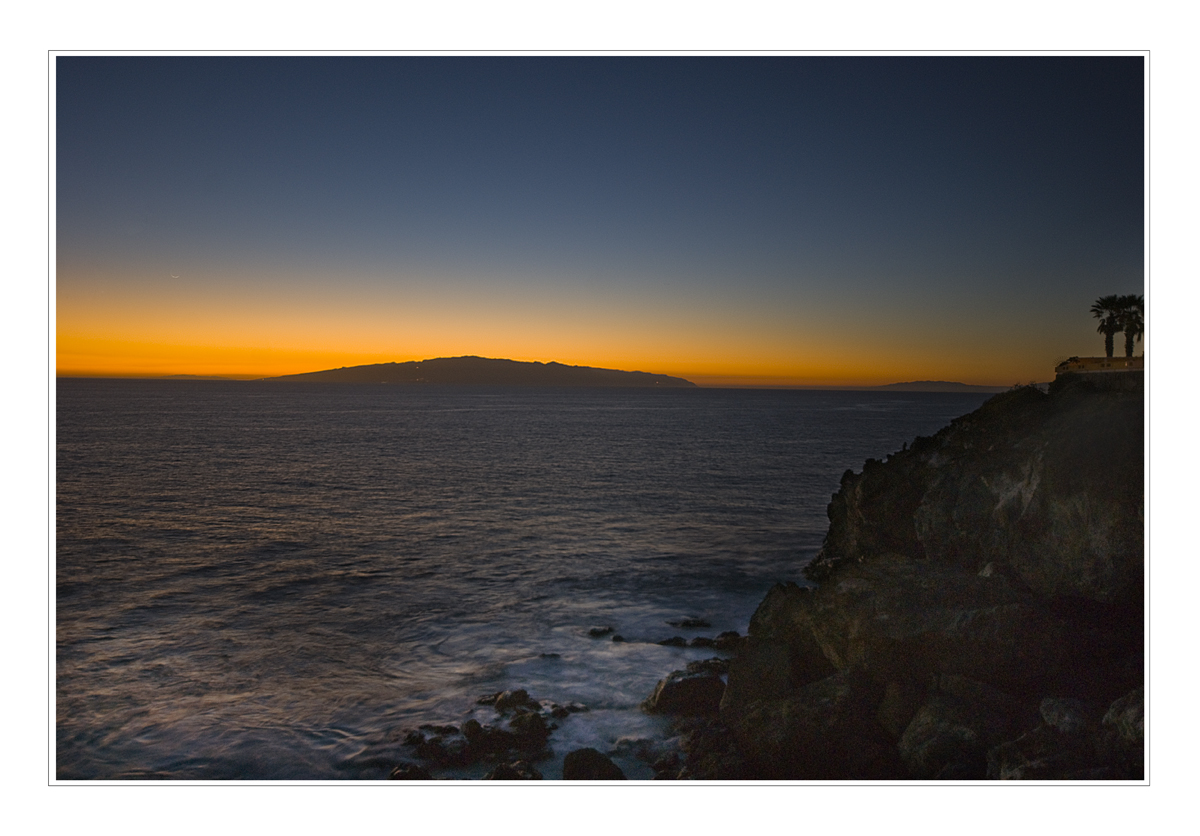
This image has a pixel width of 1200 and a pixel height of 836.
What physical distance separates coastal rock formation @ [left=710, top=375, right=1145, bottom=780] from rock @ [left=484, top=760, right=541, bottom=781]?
3459 mm

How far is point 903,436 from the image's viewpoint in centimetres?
8556

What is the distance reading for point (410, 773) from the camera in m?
11.5

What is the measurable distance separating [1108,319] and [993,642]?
10.1m

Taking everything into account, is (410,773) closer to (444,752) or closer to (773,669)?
(444,752)

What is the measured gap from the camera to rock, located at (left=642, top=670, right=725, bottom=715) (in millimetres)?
13586

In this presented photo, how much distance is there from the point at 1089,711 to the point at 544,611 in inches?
551

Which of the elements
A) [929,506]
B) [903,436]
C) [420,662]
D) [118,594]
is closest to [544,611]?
[420,662]

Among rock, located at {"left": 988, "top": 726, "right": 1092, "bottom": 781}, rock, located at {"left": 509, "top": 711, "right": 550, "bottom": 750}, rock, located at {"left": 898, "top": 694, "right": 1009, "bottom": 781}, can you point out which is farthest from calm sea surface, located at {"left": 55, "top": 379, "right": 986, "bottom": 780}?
rock, located at {"left": 988, "top": 726, "right": 1092, "bottom": 781}

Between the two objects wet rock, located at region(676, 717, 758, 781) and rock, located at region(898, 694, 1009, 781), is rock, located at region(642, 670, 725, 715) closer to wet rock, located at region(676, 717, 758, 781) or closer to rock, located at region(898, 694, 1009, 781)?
wet rock, located at region(676, 717, 758, 781)

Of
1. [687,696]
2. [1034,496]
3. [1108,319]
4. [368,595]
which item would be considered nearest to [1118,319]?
[1108,319]

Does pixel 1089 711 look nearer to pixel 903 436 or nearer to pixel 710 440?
pixel 710 440

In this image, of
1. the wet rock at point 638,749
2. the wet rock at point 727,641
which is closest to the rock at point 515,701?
the wet rock at point 638,749

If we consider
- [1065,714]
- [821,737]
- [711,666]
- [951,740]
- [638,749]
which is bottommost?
[638,749]

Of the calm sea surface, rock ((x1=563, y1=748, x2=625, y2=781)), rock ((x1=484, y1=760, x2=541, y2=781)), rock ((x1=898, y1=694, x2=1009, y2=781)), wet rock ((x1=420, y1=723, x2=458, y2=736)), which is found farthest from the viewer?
the calm sea surface
